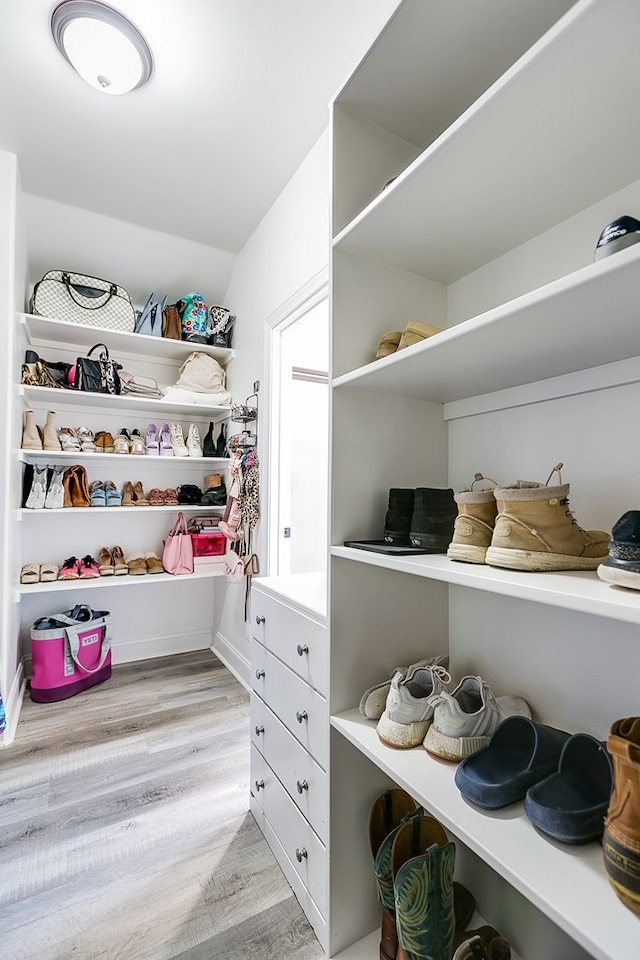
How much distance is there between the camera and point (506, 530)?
2.47 feet

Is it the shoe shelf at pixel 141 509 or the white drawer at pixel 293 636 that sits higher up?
the shoe shelf at pixel 141 509

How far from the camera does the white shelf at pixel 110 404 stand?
2.52 m

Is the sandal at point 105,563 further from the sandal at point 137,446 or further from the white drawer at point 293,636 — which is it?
the white drawer at point 293,636

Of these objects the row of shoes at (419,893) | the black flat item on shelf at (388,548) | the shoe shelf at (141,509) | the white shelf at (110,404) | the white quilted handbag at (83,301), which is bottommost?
the row of shoes at (419,893)

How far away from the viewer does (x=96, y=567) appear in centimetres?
271

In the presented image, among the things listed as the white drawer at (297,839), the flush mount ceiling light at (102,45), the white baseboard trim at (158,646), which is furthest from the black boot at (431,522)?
the white baseboard trim at (158,646)

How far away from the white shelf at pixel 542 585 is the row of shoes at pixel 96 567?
229 centimetres

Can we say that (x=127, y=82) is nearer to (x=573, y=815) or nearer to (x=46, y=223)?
(x=46, y=223)

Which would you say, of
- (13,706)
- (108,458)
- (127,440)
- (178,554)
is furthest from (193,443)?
(13,706)

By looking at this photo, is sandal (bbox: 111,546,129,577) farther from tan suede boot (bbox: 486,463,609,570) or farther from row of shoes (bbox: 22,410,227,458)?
tan suede boot (bbox: 486,463,609,570)

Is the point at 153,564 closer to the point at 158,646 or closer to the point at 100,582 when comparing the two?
the point at 100,582

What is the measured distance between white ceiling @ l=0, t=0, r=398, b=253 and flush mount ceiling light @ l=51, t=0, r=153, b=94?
39mm

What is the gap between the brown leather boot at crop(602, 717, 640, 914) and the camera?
20.9 inches

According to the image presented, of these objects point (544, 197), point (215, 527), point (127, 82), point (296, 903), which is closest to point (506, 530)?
point (544, 197)
